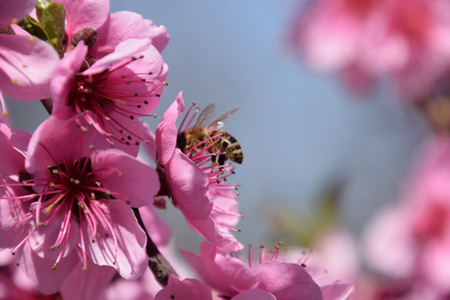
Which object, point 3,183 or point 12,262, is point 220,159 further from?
point 12,262

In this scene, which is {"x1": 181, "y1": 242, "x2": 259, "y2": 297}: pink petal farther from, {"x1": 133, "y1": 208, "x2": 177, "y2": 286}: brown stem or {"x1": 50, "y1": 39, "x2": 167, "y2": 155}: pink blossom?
{"x1": 50, "y1": 39, "x2": 167, "y2": 155}: pink blossom

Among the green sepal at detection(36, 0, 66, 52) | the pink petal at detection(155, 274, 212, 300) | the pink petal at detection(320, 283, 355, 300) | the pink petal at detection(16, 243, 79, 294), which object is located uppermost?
the green sepal at detection(36, 0, 66, 52)

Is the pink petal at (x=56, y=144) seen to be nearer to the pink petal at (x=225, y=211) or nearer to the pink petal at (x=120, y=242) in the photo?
the pink petal at (x=120, y=242)

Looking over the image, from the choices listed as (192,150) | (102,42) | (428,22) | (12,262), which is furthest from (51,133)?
(428,22)

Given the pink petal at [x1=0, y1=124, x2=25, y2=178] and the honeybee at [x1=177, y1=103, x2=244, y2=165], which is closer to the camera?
the pink petal at [x1=0, y1=124, x2=25, y2=178]

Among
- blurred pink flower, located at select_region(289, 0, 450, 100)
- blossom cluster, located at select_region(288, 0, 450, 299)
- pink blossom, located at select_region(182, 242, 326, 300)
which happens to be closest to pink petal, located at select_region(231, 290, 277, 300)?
pink blossom, located at select_region(182, 242, 326, 300)

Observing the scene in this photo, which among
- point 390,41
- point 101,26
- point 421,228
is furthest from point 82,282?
point 390,41

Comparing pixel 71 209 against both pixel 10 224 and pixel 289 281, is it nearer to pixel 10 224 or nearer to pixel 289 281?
pixel 10 224

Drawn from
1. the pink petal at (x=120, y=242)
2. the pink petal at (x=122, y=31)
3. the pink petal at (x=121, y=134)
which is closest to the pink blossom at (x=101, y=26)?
the pink petal at (x=122, y=31)
